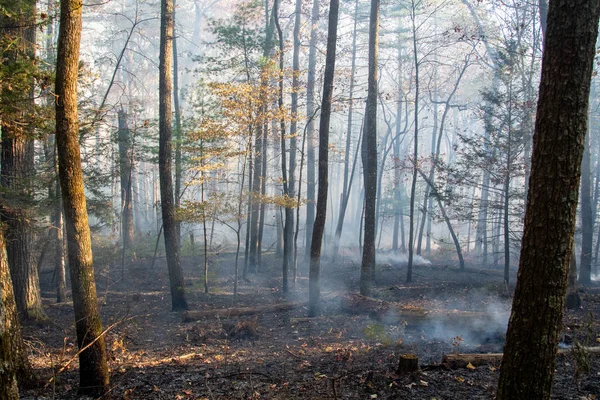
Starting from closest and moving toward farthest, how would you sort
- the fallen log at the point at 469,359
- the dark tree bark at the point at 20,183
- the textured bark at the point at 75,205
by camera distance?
the textured bark at the point at 75,205
the fallen log at the point at 469,359
the dark tree bark at the point at 20,183

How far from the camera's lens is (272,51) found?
1855cm

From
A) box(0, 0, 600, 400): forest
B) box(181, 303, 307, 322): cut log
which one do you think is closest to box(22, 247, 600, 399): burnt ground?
box(0, 0, 600, 400): forest

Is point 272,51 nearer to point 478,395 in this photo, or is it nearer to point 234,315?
point 234,315

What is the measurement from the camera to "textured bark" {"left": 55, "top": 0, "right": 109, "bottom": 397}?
5695 millimetres

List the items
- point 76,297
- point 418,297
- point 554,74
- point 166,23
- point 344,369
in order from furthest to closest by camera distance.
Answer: point 418,297 → point 166,23 → point 344,369 → point 76,297 → point 554,74

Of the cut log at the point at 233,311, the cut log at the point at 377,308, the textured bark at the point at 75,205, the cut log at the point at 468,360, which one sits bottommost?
the cut log at the point at 233,311

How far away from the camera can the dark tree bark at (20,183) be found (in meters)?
7.57

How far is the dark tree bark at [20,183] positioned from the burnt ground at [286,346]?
0.99 m

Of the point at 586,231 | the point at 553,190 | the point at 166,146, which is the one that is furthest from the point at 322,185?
the point at 586,231

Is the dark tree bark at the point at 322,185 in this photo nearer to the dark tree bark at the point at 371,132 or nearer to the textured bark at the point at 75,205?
the dark tree bark at the point at 371,132

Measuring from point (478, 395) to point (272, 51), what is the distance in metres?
16.6

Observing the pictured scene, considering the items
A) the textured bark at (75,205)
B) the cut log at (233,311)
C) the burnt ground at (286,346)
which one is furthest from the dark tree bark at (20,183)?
the cut log at (233,311)

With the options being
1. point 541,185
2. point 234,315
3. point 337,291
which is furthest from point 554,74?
point 337,291

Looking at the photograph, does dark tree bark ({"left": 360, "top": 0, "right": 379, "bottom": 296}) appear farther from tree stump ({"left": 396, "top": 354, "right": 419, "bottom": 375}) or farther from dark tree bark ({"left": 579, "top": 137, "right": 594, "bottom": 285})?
dark tree bark ({"left": 579, "top": 137, "right": 594, "bottom": 285})
